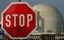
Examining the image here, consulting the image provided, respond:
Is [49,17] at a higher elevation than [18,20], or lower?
lower

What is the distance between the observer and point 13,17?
15.4 ft

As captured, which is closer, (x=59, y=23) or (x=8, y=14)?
(x=8, y=14)

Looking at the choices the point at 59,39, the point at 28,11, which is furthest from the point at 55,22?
the point at 28,11

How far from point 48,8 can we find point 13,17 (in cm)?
9786

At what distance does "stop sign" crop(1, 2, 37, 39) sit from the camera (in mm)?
4680

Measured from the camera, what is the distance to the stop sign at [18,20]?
184 inches

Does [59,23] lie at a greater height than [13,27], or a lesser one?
lesser

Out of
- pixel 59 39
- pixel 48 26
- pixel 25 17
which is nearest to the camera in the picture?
pixel 25 17

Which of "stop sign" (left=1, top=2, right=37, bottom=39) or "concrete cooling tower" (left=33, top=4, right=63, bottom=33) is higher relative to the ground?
"stop sign" (left=1, top=2, right=37, bottom=39)

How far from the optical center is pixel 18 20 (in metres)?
4.67

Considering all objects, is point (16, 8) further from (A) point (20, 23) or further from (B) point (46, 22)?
(B) point (46, 22)

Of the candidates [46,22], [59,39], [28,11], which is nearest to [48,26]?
[46,22]

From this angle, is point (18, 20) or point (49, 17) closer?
point (18, 20)

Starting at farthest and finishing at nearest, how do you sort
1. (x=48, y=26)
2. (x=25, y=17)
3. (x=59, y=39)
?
(x=48, y=26)
(x=59, y=39)
(x=25, y=17)
